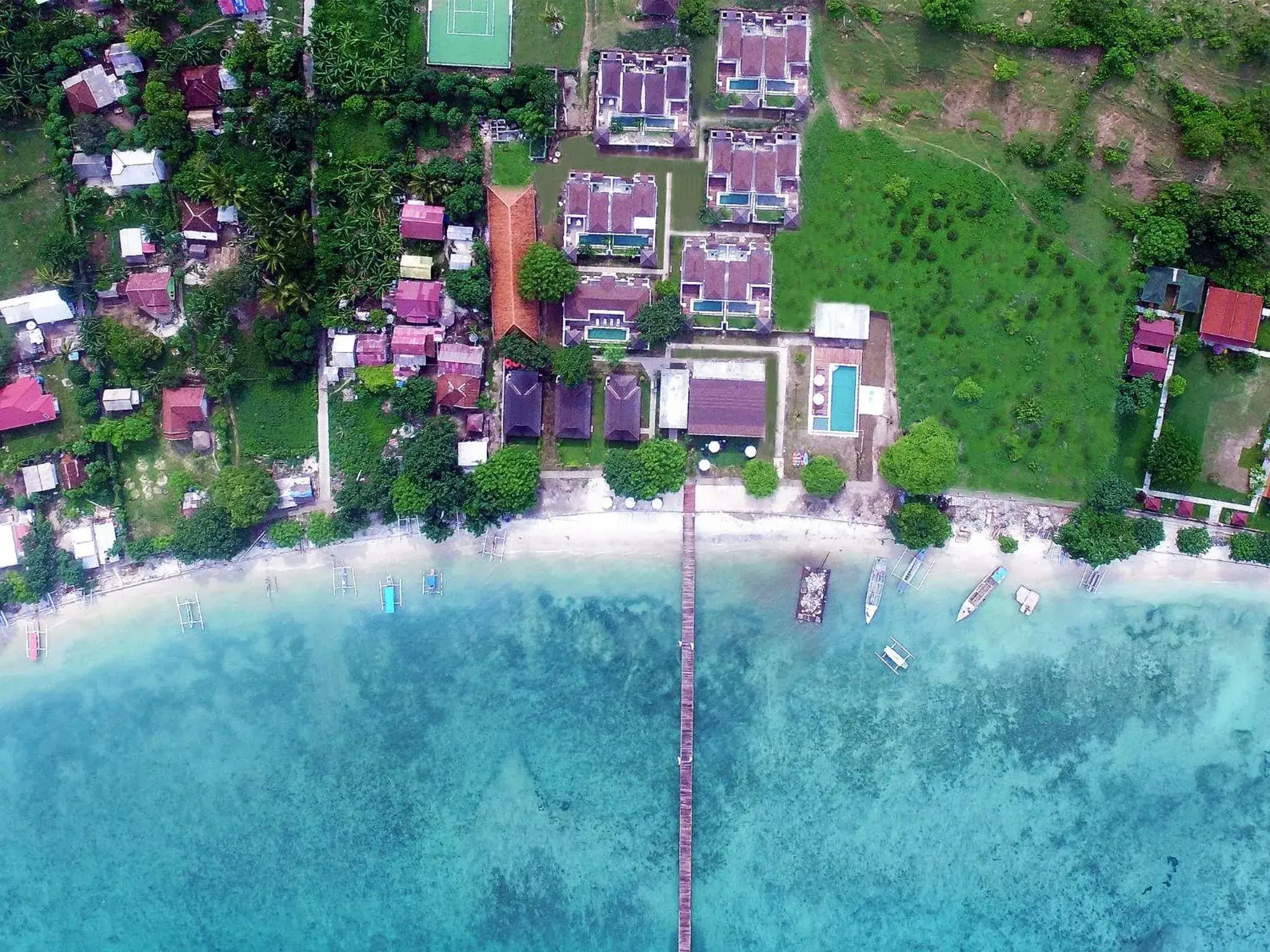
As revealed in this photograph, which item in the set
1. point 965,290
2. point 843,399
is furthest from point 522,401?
point 965,290

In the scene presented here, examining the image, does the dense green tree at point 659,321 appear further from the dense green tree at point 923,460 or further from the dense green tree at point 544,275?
the dense green tree at point 923,460

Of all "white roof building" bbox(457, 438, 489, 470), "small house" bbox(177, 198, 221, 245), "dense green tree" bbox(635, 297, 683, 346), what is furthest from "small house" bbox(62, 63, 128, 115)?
"dense green tree" bbox(635, 297, 683, 346)

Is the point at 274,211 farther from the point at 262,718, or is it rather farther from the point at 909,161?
the point at 909,161

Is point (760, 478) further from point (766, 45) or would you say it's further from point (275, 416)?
point (275, 416)

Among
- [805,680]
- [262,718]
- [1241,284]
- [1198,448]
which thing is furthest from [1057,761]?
[262,718]

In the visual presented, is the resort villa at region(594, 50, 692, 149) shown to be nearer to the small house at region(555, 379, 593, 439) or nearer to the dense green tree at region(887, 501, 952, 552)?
the small house at region(555, 379, 593, 439)

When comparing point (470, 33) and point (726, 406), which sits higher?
point (470, 33)

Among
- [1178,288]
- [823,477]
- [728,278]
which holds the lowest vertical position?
[823,477]
